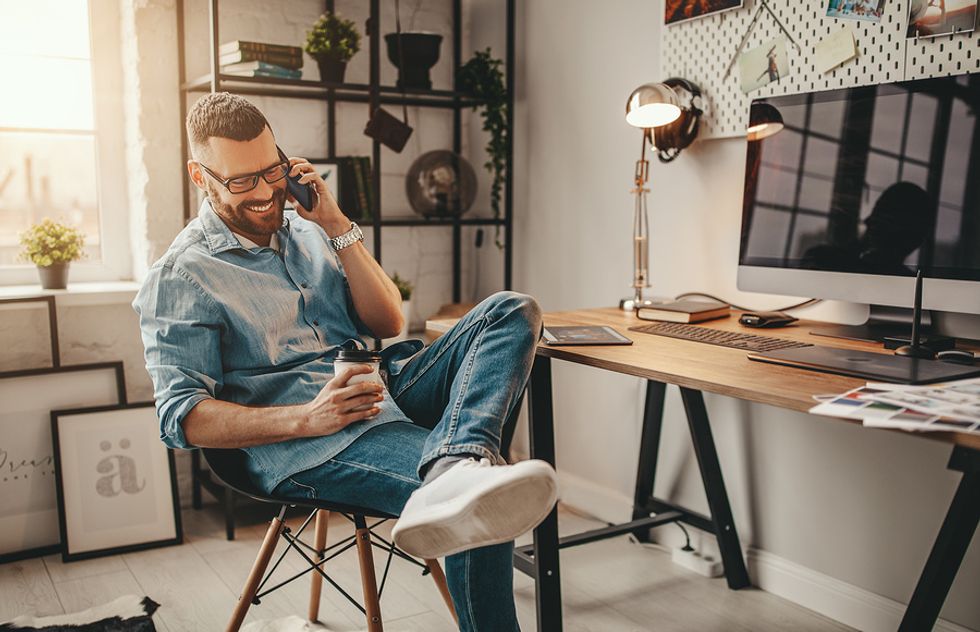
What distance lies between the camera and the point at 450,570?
1519mm

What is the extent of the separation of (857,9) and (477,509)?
4.91 ft

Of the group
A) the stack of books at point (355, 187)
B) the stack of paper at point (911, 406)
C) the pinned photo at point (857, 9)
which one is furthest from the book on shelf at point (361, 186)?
the stack of paper at point (911, 406)

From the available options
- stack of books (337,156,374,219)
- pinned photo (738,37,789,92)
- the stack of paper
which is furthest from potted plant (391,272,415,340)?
the stack of paper

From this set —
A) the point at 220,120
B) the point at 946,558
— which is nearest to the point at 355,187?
the point at 220,120

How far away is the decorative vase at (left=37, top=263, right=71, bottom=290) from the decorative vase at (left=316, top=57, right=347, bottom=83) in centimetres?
97

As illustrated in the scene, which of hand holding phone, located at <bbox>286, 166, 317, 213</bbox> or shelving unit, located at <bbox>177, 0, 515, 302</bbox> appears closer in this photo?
hand holding phone, located at <bbox>286, 166, 317, 213</bbox>

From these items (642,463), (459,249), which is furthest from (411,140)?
(642,463)

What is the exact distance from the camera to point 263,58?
2.64m

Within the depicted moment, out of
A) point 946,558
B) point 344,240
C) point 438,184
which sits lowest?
point 946,558

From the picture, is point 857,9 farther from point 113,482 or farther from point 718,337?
point 113,482

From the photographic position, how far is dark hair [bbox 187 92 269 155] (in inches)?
71.3

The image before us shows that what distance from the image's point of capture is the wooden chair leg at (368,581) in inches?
67.6

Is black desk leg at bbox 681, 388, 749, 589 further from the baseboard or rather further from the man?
the man

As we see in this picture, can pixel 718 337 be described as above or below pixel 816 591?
above
